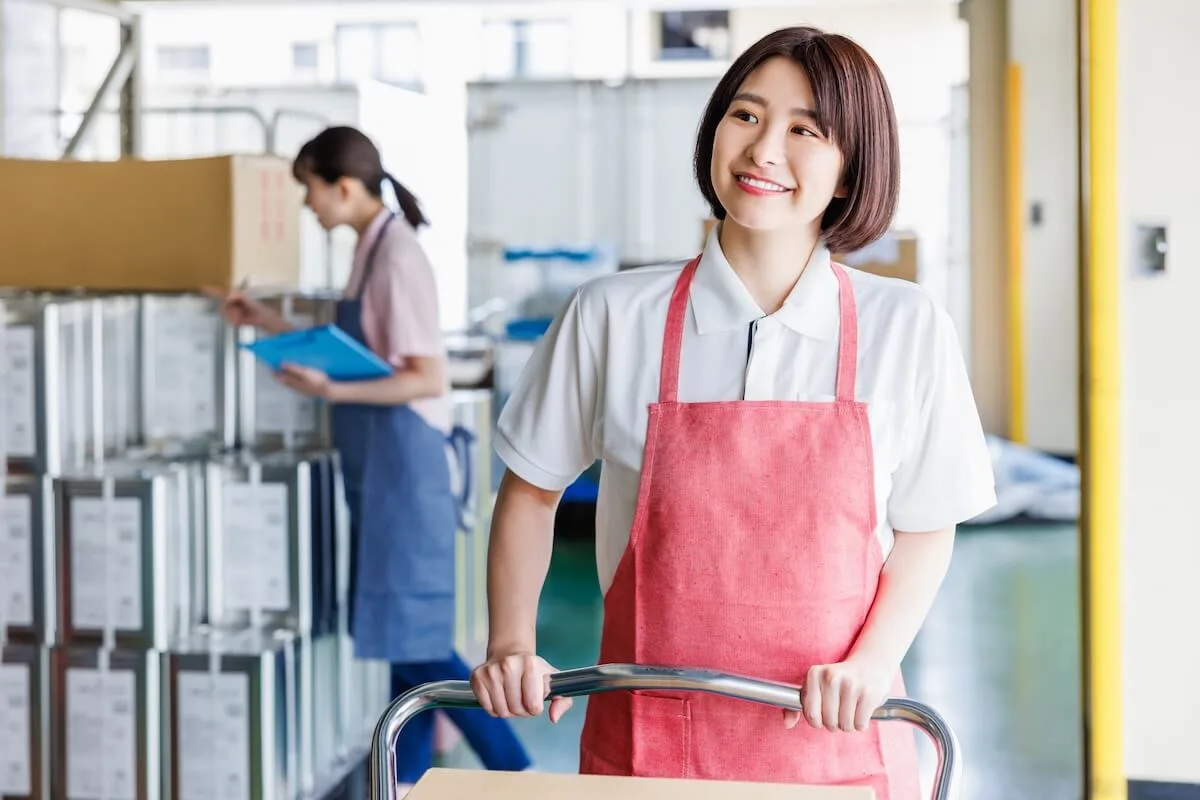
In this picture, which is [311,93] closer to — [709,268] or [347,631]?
[347,631]

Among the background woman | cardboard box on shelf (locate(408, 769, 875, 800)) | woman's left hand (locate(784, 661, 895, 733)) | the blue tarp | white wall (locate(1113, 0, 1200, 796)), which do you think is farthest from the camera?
the blue tarp

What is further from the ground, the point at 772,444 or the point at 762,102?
the point at 762,102

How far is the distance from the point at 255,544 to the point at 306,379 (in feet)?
1.11

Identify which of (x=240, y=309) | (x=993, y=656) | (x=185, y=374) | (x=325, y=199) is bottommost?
(x=993, y=656)

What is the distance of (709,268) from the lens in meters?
1.44

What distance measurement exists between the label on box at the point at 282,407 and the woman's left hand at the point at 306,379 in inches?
2.6

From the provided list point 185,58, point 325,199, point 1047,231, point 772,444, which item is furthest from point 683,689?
point 185,58

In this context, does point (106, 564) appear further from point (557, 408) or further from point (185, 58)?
point (185, 58)

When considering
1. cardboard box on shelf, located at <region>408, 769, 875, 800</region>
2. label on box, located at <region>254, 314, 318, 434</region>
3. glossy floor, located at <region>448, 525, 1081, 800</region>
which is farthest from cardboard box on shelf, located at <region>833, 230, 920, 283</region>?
cardboard box on shelf, located at <region>408, 769, 875, 800</region>

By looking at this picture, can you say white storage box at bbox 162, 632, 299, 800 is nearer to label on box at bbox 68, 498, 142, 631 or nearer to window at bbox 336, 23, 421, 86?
label on box at bbox 68, 498, 142, 631

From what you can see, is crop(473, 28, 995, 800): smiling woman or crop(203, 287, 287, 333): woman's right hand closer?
crop(473, 28, 995, 800): smiling woman

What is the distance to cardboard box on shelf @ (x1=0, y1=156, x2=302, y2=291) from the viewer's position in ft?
9.78

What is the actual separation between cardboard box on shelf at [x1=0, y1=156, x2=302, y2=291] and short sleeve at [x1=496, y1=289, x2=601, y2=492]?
1.66m

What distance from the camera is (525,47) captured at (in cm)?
1017
